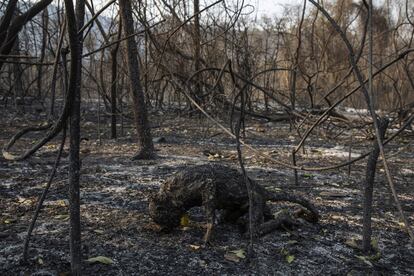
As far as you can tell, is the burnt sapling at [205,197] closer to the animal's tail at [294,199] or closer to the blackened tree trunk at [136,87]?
the animal's tail at [294,199]

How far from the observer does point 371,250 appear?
2434mm

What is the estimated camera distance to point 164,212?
2430mm

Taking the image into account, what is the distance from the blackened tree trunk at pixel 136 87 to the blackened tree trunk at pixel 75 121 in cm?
265

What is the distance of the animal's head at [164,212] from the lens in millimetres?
2428

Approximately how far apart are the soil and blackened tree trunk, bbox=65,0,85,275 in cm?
23

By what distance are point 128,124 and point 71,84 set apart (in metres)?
6.79

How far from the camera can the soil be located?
2154 millimetres

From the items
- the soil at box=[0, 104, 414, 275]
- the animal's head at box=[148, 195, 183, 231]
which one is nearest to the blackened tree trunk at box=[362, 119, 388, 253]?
the soil at box=[0, 104, 414, 275]

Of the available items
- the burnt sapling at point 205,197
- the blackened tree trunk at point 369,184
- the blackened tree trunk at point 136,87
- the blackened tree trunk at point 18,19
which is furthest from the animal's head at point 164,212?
the blackened tree trunk at point 136,87

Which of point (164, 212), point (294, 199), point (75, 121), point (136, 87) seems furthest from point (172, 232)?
point (136, 87)

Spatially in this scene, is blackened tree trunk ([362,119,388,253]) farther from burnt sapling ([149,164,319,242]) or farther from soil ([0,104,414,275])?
burnt sapling ([149,164,319,242])

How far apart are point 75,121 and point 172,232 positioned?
3.31 ft

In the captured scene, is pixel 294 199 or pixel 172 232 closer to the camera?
pixel 172 232

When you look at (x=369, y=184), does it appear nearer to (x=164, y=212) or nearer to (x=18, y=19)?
(x=164, y=212)
